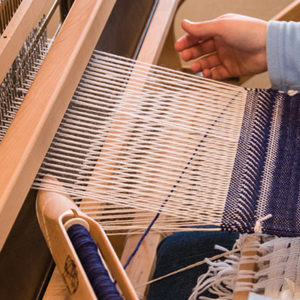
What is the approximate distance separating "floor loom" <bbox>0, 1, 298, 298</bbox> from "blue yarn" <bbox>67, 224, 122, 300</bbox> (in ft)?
0.30

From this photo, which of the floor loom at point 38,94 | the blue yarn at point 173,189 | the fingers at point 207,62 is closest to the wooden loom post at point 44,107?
the floor loom at point 38,94

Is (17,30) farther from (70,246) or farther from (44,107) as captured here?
(70,246)

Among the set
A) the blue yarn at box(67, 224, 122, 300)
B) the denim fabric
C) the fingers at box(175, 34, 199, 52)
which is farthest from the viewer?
the fingers at box(175, 34, 199, 52)

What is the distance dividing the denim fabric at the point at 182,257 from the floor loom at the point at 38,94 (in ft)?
0.23

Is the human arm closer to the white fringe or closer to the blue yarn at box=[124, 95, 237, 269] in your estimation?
the blue yarn at box=[124, 95, 237, 269]

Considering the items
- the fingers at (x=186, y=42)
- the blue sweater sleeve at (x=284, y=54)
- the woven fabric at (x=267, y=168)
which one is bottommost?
the woven fabric at (x=267, y=168)

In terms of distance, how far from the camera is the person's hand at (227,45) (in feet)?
3.23

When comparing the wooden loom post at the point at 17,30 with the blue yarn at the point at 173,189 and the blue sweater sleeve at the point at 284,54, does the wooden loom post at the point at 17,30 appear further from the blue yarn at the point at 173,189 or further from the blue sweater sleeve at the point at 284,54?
the blue sweater sleeve at the point at 284,54

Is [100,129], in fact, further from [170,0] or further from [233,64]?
[170,0]

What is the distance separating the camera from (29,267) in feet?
2.35

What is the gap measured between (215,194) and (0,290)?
37cm

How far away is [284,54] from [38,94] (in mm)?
525

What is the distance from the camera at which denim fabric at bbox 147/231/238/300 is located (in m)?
0.94

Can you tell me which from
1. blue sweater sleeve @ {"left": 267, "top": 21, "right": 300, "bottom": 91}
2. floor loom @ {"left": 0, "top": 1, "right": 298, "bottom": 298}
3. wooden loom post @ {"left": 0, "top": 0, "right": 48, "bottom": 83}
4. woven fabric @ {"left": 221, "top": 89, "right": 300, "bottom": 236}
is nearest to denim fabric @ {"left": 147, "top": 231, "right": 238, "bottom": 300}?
floor loom @ {"left": 0, "top": 1, "right": 298, "bottom": 298}
